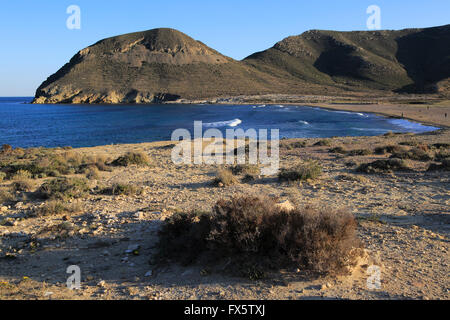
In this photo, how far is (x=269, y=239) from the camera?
4406mm

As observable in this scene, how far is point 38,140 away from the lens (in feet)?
111

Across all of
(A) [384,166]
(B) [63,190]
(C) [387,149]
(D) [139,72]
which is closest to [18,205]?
(B) [63,190]

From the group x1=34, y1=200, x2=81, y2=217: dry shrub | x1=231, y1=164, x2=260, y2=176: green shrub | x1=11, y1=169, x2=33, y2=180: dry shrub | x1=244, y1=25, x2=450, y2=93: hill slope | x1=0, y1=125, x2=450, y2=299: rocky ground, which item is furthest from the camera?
x1=244, y1=25, x2=450, y2=93: hill slope

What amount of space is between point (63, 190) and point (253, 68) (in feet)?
432

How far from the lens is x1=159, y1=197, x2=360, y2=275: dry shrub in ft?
13.5

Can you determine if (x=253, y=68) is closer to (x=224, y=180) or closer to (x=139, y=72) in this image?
(x=139, y=72)

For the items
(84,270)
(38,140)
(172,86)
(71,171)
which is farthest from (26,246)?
(172,86)

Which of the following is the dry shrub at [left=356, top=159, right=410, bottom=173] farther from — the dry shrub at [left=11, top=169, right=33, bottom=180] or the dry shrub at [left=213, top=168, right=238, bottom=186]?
the dry shrub at [left=11, top=169, right=33, bottom=180]

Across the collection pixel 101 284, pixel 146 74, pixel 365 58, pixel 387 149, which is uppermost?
pixel 365 58

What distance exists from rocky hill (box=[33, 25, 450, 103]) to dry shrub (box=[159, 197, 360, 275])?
322 ft

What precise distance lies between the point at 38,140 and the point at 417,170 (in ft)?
114

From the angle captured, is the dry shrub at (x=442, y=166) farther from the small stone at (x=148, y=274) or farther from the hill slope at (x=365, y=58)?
the hill slope at (x=365, y=58)

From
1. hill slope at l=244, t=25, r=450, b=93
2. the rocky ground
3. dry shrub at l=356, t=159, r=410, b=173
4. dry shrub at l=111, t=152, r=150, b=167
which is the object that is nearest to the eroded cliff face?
hill slope at l=244, t=25, r=450, b=93

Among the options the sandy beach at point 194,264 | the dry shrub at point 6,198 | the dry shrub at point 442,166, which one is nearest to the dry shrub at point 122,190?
the sandy beach at point 194,264
